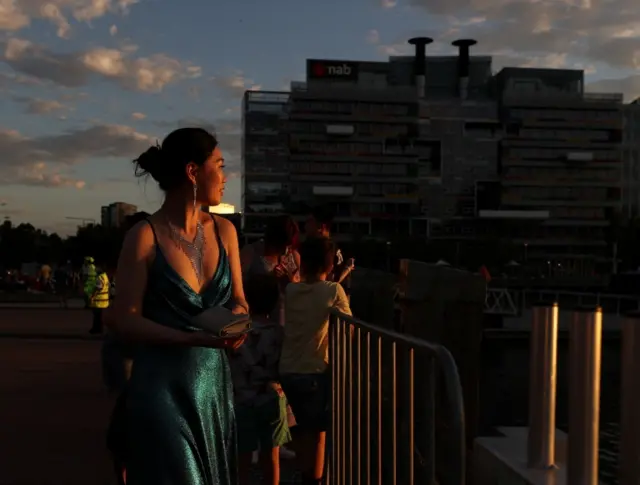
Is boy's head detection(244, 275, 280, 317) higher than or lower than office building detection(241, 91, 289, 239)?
lower

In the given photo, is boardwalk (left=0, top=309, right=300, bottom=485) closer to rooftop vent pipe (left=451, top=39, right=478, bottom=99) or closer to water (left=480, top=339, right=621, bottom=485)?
water (left=480, top=339, right=621, bottom=485)

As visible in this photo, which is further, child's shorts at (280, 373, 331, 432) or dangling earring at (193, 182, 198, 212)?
child's shorts at (280, 373, 331, 432)

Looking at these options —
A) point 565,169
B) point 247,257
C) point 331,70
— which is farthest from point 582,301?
point 565,169

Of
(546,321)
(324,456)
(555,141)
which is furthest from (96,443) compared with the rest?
(555,141)

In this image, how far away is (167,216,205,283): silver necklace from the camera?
3.11m

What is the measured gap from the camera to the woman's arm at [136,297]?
2.97 metres

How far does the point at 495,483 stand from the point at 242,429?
A: 1.47 m

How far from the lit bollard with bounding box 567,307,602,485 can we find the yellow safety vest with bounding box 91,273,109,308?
14.7m

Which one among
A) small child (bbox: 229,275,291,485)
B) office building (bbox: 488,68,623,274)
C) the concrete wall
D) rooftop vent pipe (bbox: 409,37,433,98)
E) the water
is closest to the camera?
small child (bbox: 229,275,291,485)

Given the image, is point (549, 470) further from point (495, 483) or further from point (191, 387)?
point (191, 387)

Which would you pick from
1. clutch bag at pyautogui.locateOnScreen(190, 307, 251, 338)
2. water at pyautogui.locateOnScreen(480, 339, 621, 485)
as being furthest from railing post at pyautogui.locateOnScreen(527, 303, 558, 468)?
water at pyautogui.locateOnScreen(480, 339, 621, 485)

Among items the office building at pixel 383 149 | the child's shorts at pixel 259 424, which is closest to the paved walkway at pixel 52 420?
the child's shorts at pixel 259 424

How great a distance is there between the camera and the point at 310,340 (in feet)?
16.4

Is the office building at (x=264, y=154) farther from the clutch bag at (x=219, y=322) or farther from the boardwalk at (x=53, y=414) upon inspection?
the clutch bag at (x=219, y=322)
